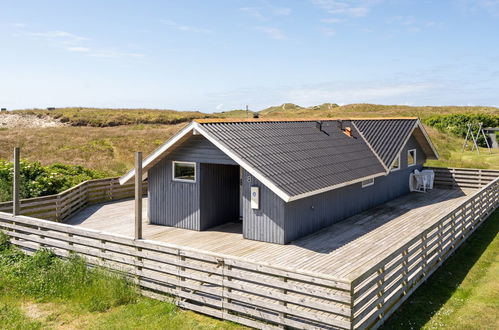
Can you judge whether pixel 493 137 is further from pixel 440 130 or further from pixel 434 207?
pixel 434 207

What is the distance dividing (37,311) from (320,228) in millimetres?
8159

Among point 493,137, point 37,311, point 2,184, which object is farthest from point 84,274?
point 493,137

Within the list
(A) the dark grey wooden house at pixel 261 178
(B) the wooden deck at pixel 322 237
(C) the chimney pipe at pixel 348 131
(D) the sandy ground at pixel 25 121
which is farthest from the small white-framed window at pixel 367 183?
(D) the sandy ground at pixel 25 121

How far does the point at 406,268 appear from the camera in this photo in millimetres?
8891

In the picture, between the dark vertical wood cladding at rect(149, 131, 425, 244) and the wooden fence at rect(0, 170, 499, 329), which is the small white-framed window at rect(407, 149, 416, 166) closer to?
the dark vertical wood cladding at rect(149, 131, 425, 244)

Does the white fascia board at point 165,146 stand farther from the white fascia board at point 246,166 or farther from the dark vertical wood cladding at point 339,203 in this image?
the dark vertical wood cladding at point 339,203

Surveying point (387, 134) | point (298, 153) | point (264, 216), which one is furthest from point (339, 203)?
point (387, 134)

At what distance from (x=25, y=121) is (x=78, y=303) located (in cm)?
6168

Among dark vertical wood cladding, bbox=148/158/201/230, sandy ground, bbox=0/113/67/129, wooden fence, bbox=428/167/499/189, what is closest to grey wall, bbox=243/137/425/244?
dark vertical wood cladding, bbox=148/158/201/230

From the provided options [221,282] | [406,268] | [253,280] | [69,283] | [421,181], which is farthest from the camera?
[421,181]

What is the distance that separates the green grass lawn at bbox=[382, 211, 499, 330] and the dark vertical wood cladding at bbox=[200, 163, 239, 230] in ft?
21.4

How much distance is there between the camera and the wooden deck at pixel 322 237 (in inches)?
416

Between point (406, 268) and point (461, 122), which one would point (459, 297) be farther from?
point (461, 122)

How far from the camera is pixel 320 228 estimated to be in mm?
13656
